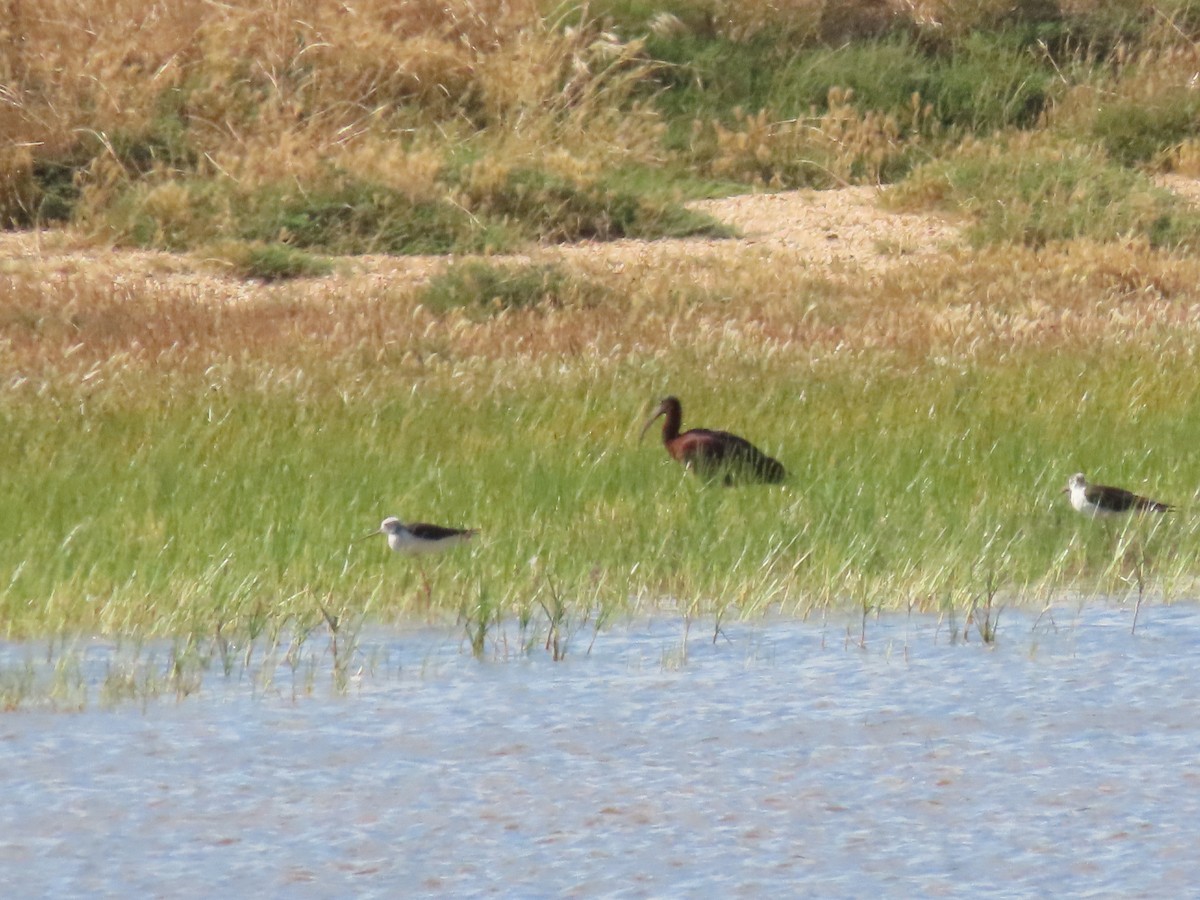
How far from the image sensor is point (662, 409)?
10477 mm

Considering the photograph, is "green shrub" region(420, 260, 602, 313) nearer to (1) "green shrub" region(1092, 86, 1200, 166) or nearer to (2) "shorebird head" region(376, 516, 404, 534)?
(2) "shorebird head" region(376, 516, 404, 534)

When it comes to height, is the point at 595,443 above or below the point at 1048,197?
below

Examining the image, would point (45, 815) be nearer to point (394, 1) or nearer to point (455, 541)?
point (455, 541)

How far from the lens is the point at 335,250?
693 inches

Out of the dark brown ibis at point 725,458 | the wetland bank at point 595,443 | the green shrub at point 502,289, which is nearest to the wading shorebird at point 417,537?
the wetland bank at point 595,443

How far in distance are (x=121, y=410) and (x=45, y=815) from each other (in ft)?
18.7

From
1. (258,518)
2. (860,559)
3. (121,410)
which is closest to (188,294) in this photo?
(121,410)

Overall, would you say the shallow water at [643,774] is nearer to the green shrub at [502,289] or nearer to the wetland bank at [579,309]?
the wetland bank at [579,309]

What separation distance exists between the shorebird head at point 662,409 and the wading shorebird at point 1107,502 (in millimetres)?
2102

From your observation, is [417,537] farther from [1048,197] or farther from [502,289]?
[1048,197]

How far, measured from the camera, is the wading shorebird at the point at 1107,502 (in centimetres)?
862

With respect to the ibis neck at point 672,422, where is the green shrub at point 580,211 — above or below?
below

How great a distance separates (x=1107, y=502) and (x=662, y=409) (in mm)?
2505

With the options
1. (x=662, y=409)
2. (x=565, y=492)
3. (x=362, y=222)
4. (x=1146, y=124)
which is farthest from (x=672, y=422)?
(x=1146, y=124)
